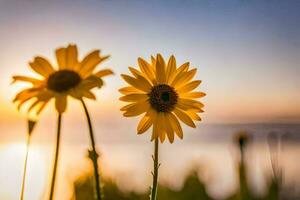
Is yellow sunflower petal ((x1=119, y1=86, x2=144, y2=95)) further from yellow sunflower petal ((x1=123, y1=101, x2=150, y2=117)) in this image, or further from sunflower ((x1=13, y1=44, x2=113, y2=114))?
sunflower ((x1=13, y1=44, x2=113, y2=114))

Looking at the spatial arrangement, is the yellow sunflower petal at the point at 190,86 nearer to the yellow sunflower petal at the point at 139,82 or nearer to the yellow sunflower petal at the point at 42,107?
the yellow sunflower petal at the point at 139,82

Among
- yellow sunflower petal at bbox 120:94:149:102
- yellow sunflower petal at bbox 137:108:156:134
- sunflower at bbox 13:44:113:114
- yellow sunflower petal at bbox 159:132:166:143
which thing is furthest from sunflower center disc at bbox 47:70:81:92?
yellow sunflower petal at bbox 159:132:166:143

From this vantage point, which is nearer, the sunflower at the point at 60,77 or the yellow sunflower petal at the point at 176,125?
Result: the sunflower at the point at 60,77

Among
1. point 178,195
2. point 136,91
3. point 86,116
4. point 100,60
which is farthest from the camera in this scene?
point 178,195

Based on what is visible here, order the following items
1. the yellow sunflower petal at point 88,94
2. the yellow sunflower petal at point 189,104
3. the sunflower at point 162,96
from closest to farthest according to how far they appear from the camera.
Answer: the yellow sunflower petal at point 88,94 → the sunflower at point 162,96 → the yellow sunflower petal at point 189,104

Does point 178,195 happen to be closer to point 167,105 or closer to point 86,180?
point 86,180

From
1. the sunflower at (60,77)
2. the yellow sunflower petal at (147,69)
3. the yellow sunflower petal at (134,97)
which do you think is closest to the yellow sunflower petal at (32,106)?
the sunflower at (60,77)

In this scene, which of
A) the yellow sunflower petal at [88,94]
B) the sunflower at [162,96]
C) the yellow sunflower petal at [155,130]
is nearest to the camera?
the yellow sunflower petal at [88,94]

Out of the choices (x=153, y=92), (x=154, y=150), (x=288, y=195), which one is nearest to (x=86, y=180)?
(x=288, y=195)
